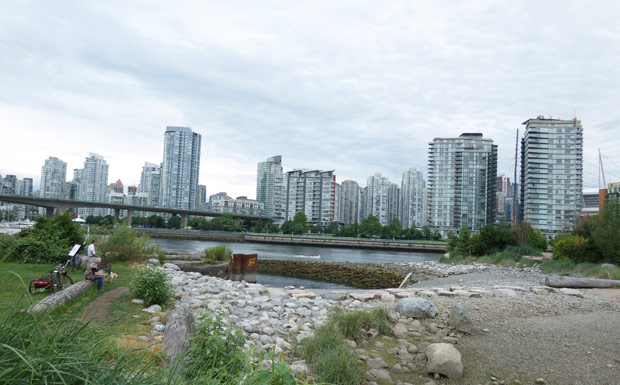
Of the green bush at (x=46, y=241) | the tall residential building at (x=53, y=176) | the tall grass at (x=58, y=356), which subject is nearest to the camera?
the tall grass at (x=58, y=356)

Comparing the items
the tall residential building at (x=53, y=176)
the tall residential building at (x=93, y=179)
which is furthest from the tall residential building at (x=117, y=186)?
the tall residential building at (x=53, y=176)

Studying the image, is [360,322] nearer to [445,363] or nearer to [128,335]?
[445,363]

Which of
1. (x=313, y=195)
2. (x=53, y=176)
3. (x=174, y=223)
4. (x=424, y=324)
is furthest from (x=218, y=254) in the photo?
(x=53, y=176)

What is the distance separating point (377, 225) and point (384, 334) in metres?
79.3

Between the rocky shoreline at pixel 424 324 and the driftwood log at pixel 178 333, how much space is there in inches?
19.9

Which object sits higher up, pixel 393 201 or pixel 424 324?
pixel 393 201

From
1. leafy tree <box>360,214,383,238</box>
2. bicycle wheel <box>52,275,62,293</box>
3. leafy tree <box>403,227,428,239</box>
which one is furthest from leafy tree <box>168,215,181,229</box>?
bicycle wheel <box>52,275,62,293</box>

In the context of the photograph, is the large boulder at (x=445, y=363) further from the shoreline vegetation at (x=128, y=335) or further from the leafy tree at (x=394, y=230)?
the leafy tree at (x=394, y=230)

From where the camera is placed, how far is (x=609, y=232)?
58.4 feet

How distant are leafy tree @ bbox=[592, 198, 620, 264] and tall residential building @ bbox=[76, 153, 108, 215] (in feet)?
498

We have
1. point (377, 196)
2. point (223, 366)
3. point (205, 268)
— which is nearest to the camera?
point (223, 366)

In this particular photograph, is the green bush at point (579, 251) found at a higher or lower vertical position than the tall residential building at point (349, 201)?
lower

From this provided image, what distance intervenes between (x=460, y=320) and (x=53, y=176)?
129272 mm

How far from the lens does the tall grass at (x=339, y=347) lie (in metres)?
4.83
